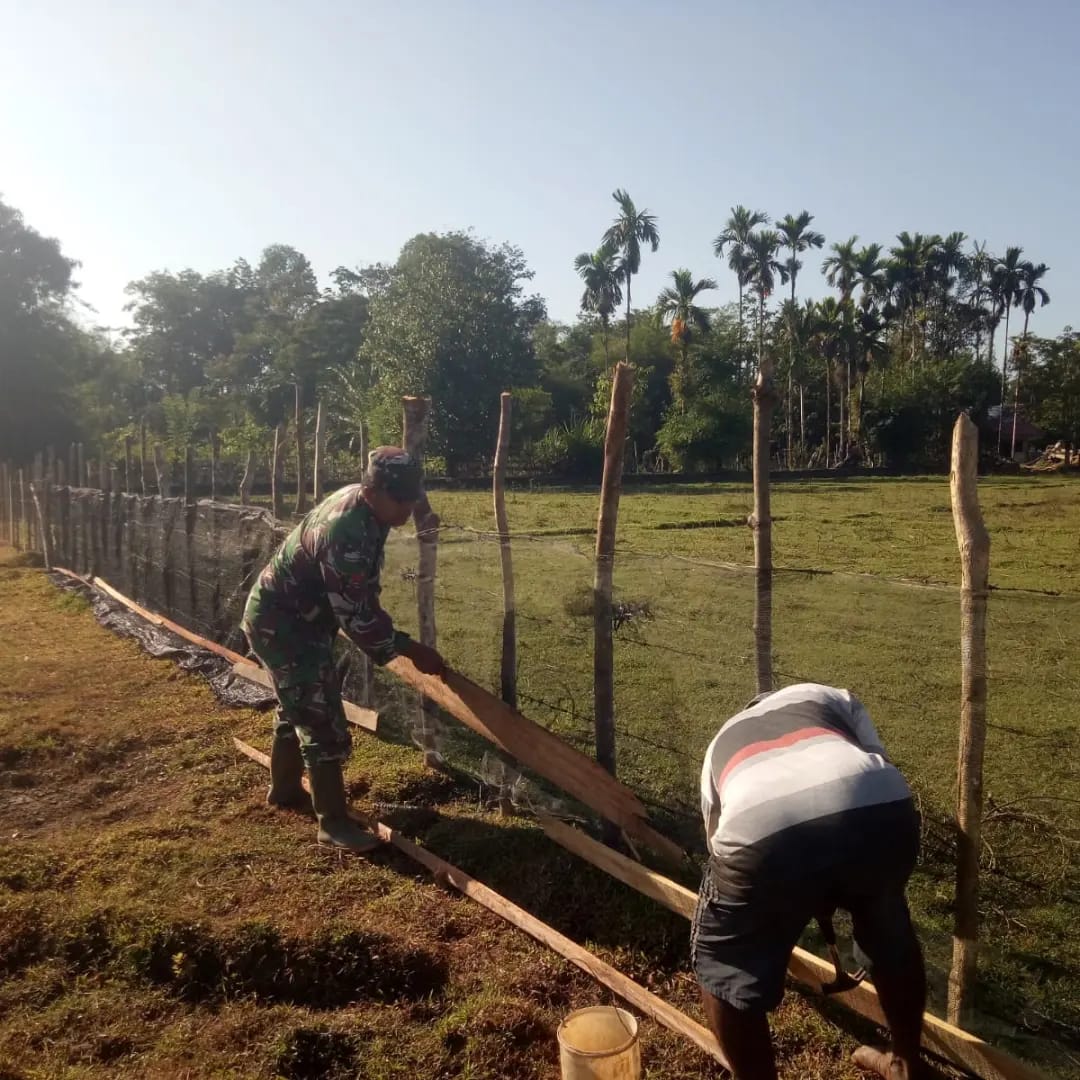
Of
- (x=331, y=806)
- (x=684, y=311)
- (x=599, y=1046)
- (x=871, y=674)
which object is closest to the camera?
(x=599, y=1046)

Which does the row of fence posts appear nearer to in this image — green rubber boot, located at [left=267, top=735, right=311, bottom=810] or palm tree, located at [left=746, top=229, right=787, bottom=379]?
green rubber boot, located at [left=267, top=735, right=311, bottom=810]

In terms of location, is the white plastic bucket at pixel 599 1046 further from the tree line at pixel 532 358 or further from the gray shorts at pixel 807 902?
the tree line at pixel 532 358

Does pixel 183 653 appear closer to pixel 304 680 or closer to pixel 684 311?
pixel 304 680

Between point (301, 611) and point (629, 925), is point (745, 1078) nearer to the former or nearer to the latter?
point (629, 925)

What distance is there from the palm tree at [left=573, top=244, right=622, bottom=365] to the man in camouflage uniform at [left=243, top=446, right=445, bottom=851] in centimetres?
3934

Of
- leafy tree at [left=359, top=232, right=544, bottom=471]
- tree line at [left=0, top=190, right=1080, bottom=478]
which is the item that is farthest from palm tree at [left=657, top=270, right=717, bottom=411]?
leafy tree at [left=359, top=232, right=544, bottom=471]

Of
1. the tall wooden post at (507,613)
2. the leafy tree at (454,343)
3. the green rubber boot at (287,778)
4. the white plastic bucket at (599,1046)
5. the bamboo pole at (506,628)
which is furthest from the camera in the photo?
the leafy tree at (454,343)

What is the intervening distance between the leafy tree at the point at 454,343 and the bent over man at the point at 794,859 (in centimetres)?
2656

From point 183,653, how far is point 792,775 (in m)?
6.55

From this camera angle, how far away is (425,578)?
525cm

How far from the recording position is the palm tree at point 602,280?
140 feet

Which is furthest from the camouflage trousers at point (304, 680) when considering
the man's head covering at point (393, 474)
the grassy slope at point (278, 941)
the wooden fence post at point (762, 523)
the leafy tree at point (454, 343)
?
the leafy tree at point (454, 343)

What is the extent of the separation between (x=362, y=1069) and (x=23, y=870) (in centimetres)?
210

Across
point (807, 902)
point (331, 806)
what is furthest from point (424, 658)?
point (807, 902)
